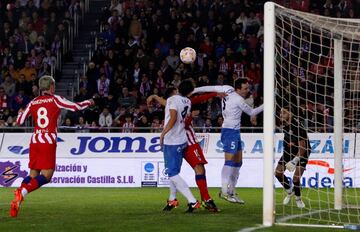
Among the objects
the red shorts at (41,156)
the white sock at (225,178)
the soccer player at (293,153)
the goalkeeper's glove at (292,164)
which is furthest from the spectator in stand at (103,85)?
the red shorts at (41,156)

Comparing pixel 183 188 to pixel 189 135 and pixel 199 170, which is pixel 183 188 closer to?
pixel 199 170

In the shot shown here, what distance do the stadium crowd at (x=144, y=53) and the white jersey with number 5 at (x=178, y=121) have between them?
10.8 m

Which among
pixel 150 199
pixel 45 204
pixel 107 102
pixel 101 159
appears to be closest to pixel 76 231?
pixel 45 204

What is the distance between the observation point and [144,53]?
29.1 meters

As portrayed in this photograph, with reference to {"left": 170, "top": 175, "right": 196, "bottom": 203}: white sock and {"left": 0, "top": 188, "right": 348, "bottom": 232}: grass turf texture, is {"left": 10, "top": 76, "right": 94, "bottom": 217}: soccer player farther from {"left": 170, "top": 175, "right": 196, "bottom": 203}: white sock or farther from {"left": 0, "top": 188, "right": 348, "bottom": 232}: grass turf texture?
{"left": 170, "top": 175, "right": 196, "bottom": 203}: white sock

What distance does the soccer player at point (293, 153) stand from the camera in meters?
15.8

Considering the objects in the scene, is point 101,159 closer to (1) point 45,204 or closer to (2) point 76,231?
(1) point 45,204

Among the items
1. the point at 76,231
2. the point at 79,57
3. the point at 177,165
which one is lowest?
the point at 76,231

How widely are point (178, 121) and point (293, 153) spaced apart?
130 inches

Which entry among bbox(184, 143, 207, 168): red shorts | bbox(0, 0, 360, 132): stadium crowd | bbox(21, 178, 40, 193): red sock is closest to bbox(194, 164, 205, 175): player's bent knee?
bbox(184, 143, 207, 168): red shorts

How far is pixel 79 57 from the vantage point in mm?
31734

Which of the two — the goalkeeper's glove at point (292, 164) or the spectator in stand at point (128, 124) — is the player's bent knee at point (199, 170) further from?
the spectator in stand at point (128, 124)

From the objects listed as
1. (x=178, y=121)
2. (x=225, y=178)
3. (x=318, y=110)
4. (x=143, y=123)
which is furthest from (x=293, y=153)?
(x=143, y=123)

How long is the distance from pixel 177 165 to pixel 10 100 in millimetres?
14986
